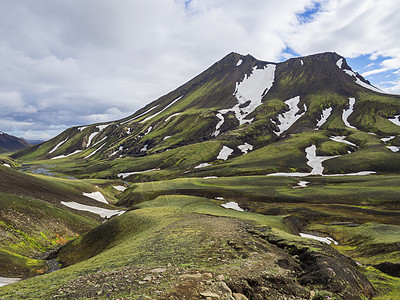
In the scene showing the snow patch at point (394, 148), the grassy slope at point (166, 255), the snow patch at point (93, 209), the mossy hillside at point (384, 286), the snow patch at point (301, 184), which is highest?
the snow patch at point (394, 148)

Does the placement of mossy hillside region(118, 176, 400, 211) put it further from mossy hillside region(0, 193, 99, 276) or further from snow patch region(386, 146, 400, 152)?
snow patch region(386, 146, 400, 152)

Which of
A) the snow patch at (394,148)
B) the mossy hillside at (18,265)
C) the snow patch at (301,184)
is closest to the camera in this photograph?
the mossy hillside at (18,265)

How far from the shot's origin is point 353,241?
48250 mm

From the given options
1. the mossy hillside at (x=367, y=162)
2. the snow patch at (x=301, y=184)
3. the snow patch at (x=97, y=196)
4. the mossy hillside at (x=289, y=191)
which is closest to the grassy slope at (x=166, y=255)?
the snow patch at (x=97, y=196)

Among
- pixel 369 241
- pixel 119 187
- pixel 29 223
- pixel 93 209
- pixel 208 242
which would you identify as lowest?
pixel 93 209

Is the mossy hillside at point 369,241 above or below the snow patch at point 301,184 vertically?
below

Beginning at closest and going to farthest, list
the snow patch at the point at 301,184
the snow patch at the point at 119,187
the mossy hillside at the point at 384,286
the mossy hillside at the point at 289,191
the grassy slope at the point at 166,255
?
the grassy slope at the point at 166,255
the mossy hillside at the point at 384,286
the mossy hillside at the point at 289,191
the snow patch at the point at 301,184
the snow patch at the point at 119,187

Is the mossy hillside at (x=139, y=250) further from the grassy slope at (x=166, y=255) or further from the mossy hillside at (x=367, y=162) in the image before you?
the mossy hillside at (x=367, y=162)

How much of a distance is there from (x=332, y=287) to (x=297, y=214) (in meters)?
62.9

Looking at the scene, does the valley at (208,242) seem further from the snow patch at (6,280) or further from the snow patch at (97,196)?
the snow patch at (6,280)

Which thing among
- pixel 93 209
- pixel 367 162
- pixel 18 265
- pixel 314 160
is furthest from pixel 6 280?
pixel 314 160

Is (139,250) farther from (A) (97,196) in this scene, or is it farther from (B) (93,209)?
(A) (97,196)

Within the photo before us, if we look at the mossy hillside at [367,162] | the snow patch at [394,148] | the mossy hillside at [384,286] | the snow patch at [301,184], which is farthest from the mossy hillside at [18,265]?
the snow patch at [394,148]

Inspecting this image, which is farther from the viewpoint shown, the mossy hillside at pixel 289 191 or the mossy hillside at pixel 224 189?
the mossy hillside at pixel 224 189
